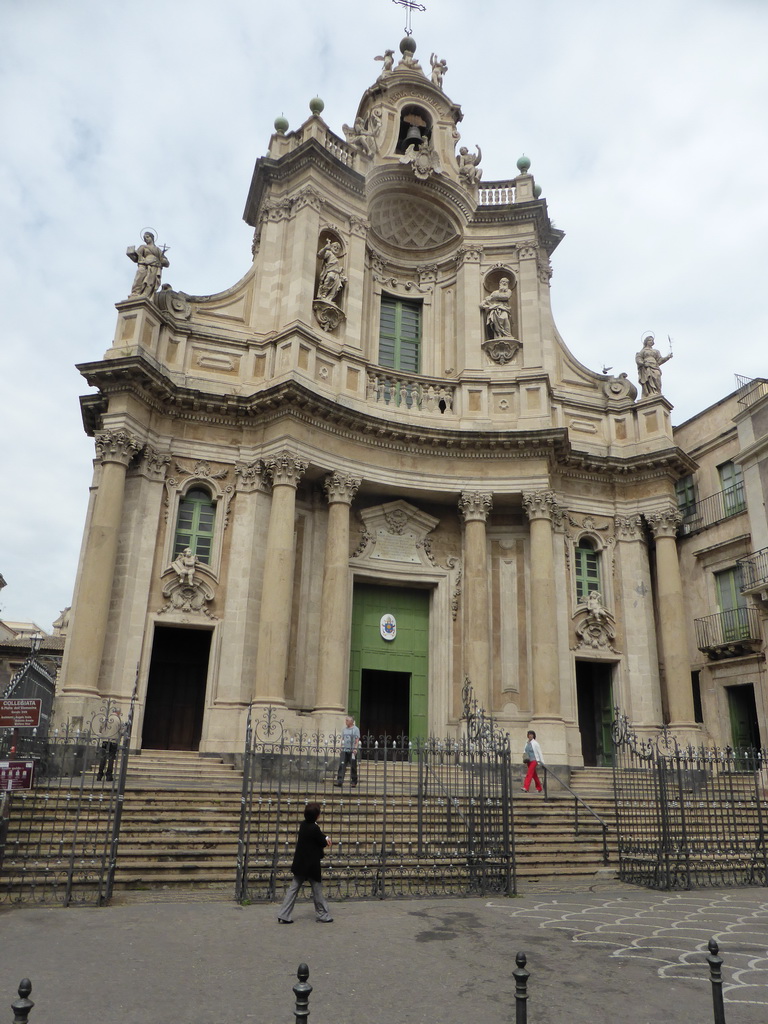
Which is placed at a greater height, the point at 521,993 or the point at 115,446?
the point at 115,446

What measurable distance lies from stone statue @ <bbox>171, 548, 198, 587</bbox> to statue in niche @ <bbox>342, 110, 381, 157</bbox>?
13.9 m

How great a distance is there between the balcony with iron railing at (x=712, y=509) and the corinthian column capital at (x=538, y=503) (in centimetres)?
566

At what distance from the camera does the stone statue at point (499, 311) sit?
929 inches

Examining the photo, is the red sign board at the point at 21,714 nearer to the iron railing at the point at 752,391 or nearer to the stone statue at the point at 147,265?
the stone statue at the point at 147,265

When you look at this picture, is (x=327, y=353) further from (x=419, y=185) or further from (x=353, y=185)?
(x=419, y=185)

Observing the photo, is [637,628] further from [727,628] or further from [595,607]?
[727,628]

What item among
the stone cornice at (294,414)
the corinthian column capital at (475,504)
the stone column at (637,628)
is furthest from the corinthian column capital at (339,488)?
the stone column at (637,628)

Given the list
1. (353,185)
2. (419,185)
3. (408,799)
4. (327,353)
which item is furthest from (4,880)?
(419,185)

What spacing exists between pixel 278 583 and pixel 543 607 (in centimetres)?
717

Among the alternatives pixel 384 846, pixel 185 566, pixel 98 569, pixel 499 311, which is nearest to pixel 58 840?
pixel 384 846

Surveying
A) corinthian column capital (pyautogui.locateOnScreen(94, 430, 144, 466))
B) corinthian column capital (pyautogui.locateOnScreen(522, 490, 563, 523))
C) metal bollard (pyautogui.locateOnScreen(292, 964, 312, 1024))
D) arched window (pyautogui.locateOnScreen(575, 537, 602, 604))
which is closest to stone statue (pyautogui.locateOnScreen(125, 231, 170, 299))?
corinthian column capital (pyautogui.locateOnScreen(94, 430, 144, 466))

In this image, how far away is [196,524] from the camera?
64.9 feet

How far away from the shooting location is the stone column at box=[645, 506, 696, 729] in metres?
21.0

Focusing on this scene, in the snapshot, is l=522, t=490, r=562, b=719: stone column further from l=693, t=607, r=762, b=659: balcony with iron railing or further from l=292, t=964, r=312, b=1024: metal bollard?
l=292, t=964, r=312, b=1024: metal bollard
